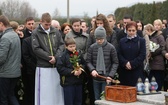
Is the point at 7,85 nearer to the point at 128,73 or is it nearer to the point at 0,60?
the point at 0,60

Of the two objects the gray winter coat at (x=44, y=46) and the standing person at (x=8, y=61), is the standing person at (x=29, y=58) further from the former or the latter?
the gray winter coat at (x=44, y=46)

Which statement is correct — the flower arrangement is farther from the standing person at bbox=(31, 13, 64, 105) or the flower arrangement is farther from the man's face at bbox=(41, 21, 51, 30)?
the man's face at bbox=(41, 21, 51, 30)

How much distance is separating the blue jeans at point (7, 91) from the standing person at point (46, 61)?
45 centimetres

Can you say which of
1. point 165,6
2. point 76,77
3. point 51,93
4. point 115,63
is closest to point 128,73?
point 115,63

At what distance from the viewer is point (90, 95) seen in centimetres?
778

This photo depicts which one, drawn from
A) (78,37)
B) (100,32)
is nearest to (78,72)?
(100,32)

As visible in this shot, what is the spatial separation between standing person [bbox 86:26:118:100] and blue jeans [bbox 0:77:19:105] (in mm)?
1527

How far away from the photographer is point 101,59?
6.80m

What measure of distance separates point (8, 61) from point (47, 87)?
89 centimetres

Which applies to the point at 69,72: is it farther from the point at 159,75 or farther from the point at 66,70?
the point at 159,75

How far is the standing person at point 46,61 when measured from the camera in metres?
7.03

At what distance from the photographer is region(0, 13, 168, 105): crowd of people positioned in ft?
22.4

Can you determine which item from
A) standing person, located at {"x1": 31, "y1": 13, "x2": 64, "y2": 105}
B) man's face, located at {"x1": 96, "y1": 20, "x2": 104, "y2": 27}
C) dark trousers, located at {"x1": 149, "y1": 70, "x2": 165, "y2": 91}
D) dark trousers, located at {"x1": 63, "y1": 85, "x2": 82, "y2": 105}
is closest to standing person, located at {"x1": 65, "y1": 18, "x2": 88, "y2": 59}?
standing person, located at {"x1": 31, "y1": 13, "x2": 64, "y2": 105}

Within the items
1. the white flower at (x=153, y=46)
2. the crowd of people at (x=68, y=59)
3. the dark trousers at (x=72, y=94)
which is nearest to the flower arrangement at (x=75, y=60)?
the crowd of people at (x=68, y=59)
